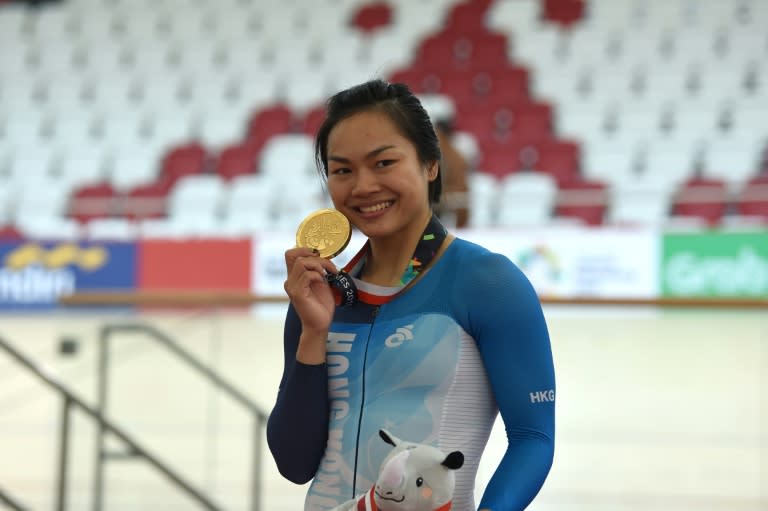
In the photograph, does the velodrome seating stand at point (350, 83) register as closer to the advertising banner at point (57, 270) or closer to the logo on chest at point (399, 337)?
the advertising banner at point (57, 270)

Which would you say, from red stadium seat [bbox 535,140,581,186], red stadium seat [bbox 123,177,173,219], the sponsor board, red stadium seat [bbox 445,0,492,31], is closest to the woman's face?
the sponsor board

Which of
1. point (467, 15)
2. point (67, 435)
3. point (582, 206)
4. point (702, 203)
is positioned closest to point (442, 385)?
point (67, 435)

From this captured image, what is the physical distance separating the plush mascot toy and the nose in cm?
33

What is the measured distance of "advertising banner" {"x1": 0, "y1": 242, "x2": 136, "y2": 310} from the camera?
10062 mm

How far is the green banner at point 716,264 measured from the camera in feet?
26.4

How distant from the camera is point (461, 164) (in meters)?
3.92

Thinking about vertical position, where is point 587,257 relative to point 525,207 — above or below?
below

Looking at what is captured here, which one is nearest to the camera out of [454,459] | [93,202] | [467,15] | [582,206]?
[454,459]

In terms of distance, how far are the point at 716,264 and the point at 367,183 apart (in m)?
7.44

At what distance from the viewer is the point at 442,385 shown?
1212mm

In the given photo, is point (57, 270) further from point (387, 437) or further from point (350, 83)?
point (387, 437)

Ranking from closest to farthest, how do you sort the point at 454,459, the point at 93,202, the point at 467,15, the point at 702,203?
the point at 454,459 < the point at 702,203 < the point at 93,202 < the point at 467,15

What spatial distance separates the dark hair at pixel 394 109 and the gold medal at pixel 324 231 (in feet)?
0.40

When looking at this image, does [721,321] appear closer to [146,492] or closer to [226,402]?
[226,402]
